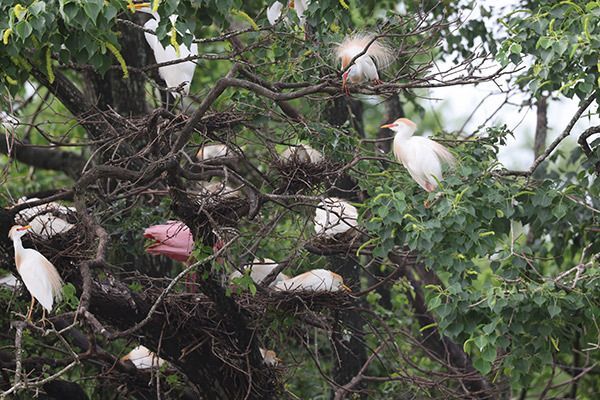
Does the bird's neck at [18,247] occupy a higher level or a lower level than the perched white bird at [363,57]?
lower

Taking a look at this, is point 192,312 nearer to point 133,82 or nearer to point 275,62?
point 275,62

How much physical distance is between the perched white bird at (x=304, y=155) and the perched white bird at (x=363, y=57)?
0.29 metres

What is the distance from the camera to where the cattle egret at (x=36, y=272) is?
3242mm

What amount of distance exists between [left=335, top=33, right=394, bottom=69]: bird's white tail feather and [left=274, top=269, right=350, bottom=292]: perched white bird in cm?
75

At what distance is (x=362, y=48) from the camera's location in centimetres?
379

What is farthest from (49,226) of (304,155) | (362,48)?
(362,48)

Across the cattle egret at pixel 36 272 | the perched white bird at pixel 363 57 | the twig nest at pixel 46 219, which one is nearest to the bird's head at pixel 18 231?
the cattle egret at pixel 36 272

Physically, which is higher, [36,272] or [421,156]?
[421,156]

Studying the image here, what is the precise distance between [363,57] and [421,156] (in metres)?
0.41

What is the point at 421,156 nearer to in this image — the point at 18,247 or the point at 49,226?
the point at 49,226

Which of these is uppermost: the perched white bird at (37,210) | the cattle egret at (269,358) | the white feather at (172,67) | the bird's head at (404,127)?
the white feather at (172,67)

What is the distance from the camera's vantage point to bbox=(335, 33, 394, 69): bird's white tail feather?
3.83m

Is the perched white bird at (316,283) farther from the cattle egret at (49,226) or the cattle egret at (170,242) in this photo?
the cattle egret at (49,226)

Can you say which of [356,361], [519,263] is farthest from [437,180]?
[356,361]
